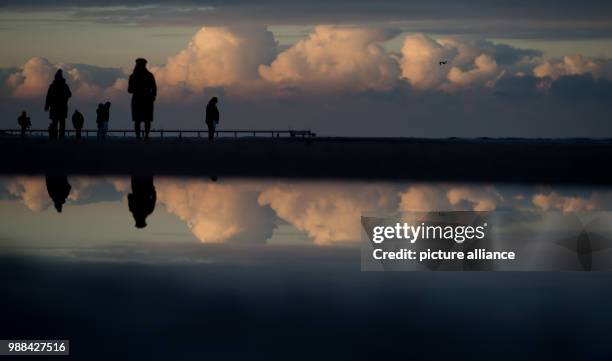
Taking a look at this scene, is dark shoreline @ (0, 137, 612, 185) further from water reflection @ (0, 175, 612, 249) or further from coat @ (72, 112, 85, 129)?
coat @ (72, 112, 85, 129)

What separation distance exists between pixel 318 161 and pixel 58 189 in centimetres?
913

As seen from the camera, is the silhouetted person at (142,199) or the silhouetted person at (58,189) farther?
the silhouetted person at (58,189)

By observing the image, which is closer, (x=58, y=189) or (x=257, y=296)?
(x=257, y=296)

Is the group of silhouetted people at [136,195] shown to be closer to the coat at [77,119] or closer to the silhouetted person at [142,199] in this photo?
the silhouetted person at [142,199]

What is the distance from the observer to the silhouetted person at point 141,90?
29.4 metres

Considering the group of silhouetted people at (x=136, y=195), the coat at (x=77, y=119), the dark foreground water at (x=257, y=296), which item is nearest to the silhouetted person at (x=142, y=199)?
Answer: the group of silhouetted people at (x=136, y=195)

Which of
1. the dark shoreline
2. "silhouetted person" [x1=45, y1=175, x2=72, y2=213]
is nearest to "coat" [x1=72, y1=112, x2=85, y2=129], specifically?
the dark shoreline

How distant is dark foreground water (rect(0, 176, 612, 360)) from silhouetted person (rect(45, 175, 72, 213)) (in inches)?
60.4

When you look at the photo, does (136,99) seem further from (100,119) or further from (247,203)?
(100,119)

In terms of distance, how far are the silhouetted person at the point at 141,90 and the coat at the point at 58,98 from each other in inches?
131

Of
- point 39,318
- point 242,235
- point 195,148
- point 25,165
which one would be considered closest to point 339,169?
point 195,148

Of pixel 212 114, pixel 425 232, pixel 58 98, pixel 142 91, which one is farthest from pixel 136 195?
pixel 212 114

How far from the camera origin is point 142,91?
29344 mm

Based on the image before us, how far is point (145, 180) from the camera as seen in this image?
23.5m
